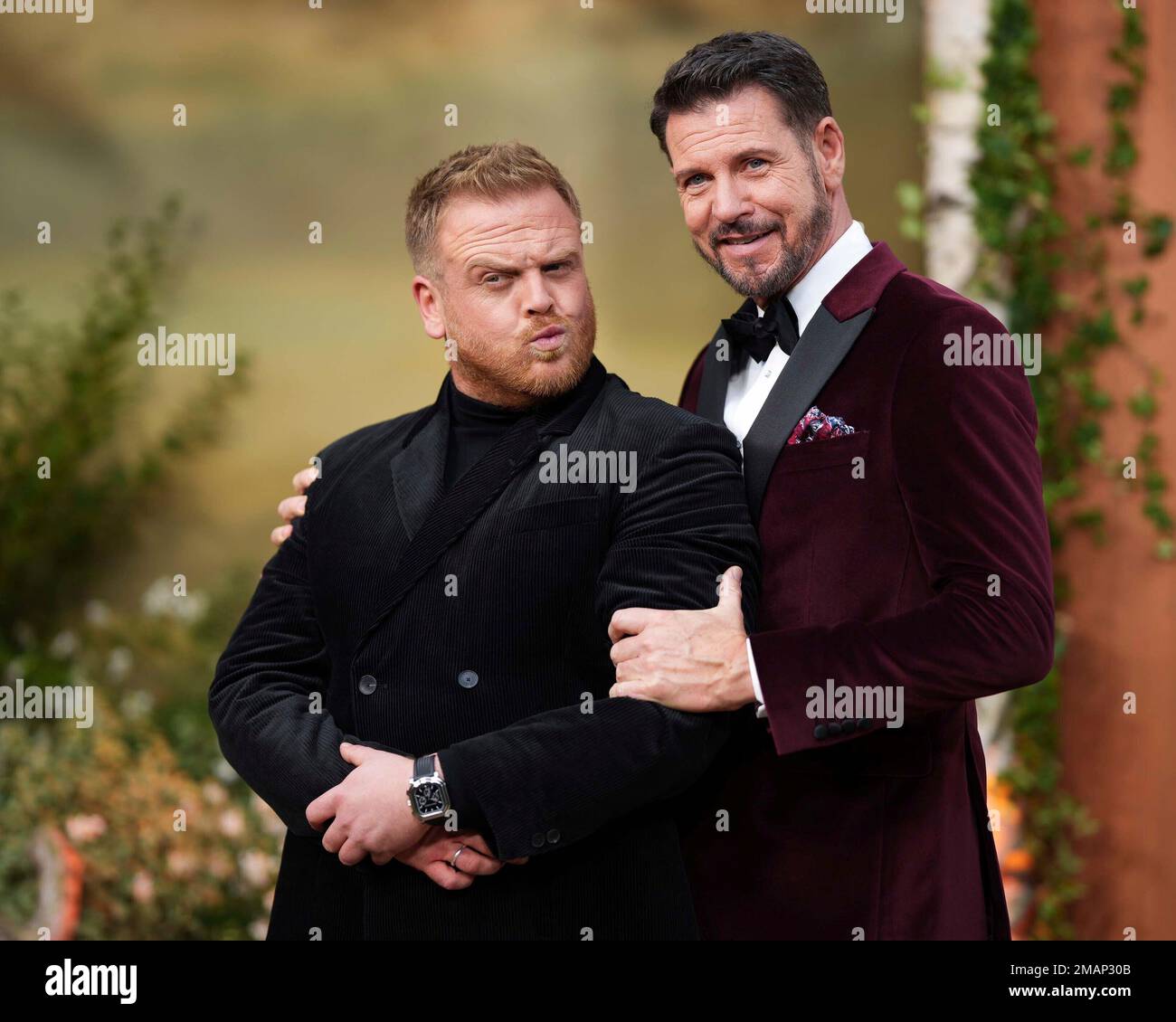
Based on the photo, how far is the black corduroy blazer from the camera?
6.43 ft

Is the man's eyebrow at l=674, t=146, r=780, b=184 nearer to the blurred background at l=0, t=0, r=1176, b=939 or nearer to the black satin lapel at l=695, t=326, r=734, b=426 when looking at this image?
the black satin lapel at l=695, t=326, r=734, b=426

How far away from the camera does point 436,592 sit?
84.0 inches

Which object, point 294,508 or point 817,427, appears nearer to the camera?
point 817,427

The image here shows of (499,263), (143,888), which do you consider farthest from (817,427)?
(143,888)

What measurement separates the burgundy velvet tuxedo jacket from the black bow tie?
0.20ft

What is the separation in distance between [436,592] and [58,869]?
274 cm

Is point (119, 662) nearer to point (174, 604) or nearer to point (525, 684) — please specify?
point (174, 604)

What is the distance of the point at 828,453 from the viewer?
2.15m

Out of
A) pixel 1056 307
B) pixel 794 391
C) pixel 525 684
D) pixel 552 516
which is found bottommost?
pixel 525 684

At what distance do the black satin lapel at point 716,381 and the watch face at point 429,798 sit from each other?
88 cm

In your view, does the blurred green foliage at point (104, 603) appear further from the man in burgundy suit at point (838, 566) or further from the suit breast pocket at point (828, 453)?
the suit breast pocket at point (828, 453)

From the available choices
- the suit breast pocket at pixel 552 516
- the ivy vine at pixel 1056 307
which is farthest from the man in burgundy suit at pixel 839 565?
the ivy vine at pixel 1056 307

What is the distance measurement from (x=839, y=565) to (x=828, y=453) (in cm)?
19

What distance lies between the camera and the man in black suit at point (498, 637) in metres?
1.97
